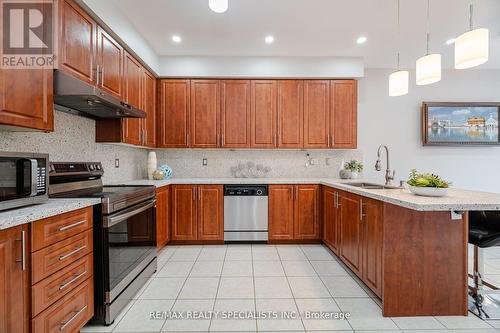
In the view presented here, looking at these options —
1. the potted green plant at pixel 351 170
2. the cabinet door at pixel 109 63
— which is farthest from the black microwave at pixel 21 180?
the potted green plant at pixel 351 170

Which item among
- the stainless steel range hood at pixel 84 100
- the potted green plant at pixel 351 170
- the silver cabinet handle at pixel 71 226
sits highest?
the stainless steel range hood at pixel 84 100

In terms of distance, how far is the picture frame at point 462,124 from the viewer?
439cm

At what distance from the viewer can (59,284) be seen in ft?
4.88

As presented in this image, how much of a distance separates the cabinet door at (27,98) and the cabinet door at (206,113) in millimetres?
2268

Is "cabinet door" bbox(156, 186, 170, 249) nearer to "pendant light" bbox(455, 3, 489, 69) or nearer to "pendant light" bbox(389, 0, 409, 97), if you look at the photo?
"pendant light" bbox(389, 0, 409, 97)

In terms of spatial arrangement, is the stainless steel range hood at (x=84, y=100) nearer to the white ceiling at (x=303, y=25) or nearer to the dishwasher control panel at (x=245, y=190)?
the white ceiling at (x=303, y=25)

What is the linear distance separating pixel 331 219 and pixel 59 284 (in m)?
2.82

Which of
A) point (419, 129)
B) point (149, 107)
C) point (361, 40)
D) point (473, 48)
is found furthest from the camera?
point (419, 129)

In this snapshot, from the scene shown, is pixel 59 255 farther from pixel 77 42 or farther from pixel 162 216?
pixel 162 216

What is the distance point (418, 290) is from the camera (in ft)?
6.48

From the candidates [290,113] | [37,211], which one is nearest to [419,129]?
[290,113]

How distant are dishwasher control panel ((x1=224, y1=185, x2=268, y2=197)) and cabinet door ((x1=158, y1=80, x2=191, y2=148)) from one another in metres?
1.00

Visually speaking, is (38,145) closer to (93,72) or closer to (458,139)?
(93,72)

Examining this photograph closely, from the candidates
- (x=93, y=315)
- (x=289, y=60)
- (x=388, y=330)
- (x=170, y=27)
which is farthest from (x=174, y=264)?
(x=289, y=60)
